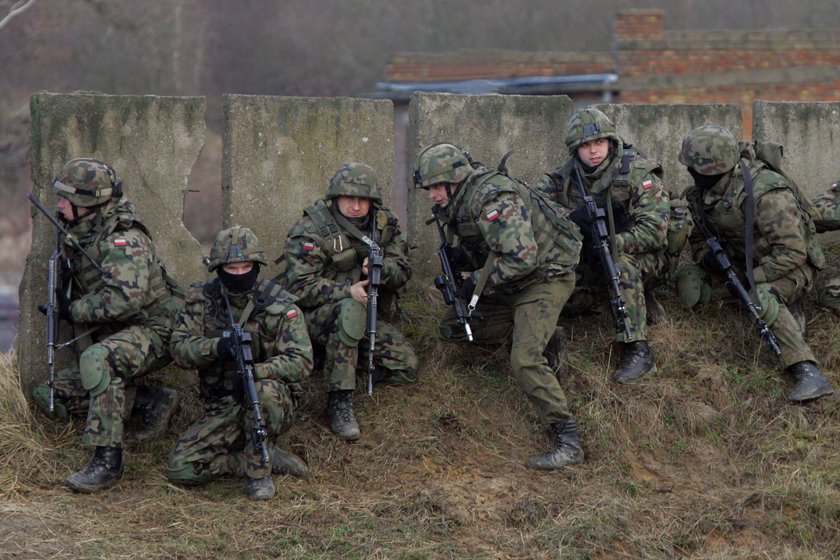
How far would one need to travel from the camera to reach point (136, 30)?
1587 centimetres

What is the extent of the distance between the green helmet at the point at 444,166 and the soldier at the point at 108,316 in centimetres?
180

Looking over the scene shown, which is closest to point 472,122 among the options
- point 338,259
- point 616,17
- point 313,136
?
point 313,136

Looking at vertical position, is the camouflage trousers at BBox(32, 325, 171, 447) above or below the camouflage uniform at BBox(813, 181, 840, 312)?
below

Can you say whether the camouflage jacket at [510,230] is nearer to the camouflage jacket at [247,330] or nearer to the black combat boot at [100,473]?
the camouflage jacket at [247,330]

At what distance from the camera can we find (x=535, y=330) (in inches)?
347

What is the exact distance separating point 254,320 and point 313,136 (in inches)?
78.1

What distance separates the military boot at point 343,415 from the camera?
29.2 feet

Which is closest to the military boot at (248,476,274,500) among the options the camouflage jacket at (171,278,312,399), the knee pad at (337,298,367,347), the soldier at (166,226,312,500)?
the soldier at (166,226,312,500)

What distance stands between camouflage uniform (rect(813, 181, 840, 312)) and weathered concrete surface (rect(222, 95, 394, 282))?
3075 millimetres

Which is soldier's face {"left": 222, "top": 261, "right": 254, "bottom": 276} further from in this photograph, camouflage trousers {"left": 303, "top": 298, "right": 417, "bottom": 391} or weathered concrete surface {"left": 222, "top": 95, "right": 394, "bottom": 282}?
weathered concrete surface {"left": 222, "top": 95, "right": 394, "bottom": 282}

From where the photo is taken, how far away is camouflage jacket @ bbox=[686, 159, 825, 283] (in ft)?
30.6

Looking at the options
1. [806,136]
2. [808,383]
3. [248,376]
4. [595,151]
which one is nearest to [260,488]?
[248,376]

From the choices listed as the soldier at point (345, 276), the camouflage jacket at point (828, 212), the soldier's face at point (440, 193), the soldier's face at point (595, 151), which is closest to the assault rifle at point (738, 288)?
the camouflage jacket at point (828, 212)

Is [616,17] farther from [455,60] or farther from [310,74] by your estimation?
[310,74]
